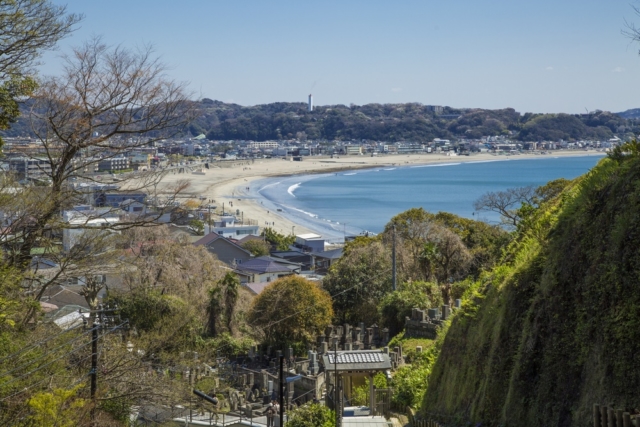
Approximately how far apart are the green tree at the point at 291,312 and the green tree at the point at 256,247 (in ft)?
84.1

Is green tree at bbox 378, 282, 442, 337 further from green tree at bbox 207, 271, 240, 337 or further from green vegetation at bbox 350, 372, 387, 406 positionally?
green vegetation at bbox 350, 372, 387, 406

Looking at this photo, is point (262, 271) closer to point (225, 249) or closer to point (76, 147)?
point (225, 249)

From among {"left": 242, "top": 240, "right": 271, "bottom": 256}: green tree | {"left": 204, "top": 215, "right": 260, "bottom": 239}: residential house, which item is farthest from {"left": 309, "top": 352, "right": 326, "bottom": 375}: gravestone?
{"left": 204, "top": 215, "right": 260, "bottom": 239}: residential house

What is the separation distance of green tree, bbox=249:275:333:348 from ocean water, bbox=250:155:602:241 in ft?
124

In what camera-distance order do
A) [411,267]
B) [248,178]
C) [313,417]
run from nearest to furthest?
[313,417] → [411,267] → [248,178]

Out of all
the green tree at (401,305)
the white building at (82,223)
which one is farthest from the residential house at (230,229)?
the white building at (82,223)

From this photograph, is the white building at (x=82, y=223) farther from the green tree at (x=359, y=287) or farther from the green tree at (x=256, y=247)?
the green tree at (x=256, y=247)

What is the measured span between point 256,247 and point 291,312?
27.6 meters

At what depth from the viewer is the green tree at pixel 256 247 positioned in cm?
5647

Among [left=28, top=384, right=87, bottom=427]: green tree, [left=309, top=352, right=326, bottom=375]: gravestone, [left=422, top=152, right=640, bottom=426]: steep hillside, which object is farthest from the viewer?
[left=309, top=352, right=326, bottom=375]: gravestone

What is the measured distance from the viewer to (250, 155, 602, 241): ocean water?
84.8m

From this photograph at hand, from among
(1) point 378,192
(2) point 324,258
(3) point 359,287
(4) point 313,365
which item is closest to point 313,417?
(4) point 313,365

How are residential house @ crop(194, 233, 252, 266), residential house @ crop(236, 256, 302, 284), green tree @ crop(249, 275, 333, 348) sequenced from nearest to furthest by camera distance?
1. green tree @ crop(249, 275, 333, 348)
2. residential house @ crop(236, 256, 302, 284)
3. residential house @ crop(194, 233, 252, 266)

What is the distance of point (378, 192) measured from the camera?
11906 centimetres
